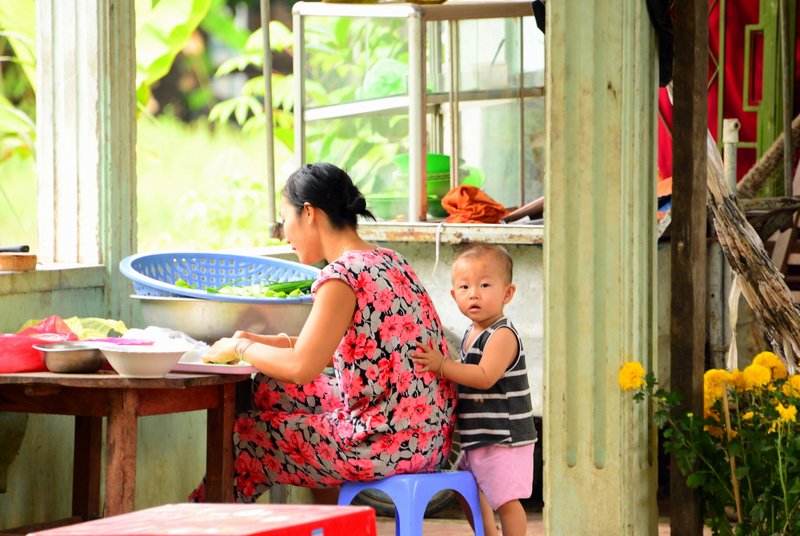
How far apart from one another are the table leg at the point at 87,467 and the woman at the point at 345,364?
52 centimetres

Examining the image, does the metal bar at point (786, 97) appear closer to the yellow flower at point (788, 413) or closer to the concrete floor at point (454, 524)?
the concrete floor at point (454, 524)

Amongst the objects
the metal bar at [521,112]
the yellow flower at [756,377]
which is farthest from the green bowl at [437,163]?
the yellow flower at [756,377]

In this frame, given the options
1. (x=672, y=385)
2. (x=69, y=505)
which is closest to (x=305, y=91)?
(x=69, y=505)

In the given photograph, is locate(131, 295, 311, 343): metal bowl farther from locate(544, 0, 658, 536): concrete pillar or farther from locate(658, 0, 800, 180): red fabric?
locate(658, 0, 800, 180): red fabric

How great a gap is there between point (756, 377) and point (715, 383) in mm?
126

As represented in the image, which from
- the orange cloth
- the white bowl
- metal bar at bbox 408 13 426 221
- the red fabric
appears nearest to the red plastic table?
the white bowl

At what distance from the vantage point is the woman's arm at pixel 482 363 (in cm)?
377

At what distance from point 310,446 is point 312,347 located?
39cm

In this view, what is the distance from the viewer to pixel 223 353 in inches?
142

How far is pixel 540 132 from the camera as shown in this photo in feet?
21.5

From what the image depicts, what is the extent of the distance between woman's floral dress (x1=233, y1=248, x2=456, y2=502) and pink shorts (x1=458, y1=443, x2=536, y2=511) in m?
0.12

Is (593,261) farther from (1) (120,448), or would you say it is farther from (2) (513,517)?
(1) (120,448)

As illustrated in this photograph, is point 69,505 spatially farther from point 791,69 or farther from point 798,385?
point 791,69

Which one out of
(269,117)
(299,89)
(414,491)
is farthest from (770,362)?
(269,117)
